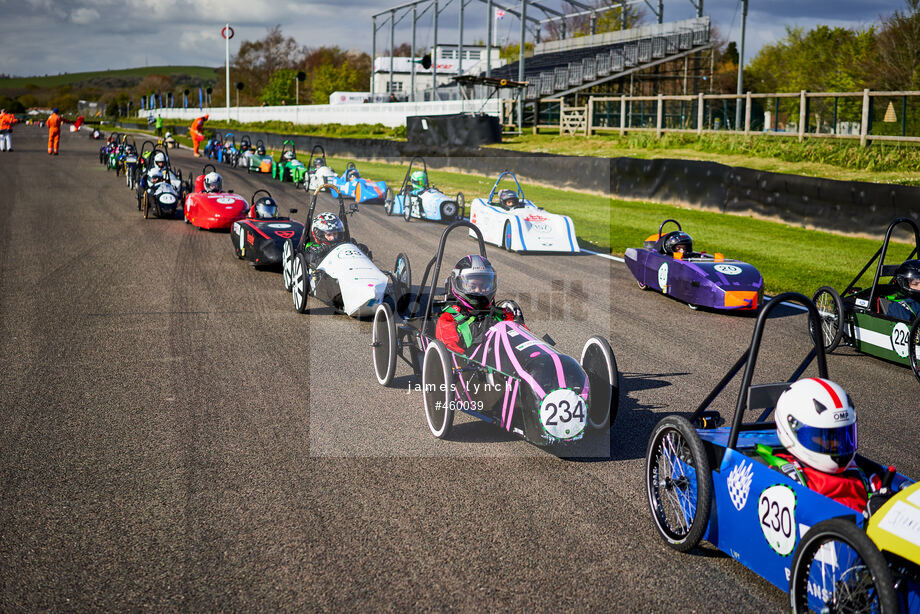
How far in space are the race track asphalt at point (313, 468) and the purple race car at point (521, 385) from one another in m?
0.24

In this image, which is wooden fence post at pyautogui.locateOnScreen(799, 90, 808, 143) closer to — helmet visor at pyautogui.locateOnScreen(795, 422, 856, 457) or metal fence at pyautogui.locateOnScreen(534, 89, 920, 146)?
metal fence at pyautogui.locateOnScreen(534, 89, 920, 146)

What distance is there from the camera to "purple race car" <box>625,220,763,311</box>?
403 inches

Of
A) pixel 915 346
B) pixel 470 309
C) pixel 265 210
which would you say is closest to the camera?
pixel 470 309

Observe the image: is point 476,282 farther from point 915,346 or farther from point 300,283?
point 915,346

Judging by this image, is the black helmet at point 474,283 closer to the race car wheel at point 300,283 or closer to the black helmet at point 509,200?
the race car wheel at point 300,283

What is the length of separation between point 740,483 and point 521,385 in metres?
1.81

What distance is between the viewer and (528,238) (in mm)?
14469

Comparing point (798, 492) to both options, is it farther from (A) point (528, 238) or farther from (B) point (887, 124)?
(B) point (887, 124)

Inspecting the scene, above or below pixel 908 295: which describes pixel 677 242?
above

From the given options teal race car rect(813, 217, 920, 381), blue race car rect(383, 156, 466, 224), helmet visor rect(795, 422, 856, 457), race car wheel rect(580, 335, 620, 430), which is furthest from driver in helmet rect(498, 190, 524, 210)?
helmet visor rect(795, 422, 856, 457)

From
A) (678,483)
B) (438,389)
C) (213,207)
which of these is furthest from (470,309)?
(213,207)

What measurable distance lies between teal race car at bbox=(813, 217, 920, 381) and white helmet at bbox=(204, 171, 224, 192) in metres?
12.0

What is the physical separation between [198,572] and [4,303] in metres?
7.62

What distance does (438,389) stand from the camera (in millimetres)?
6258
